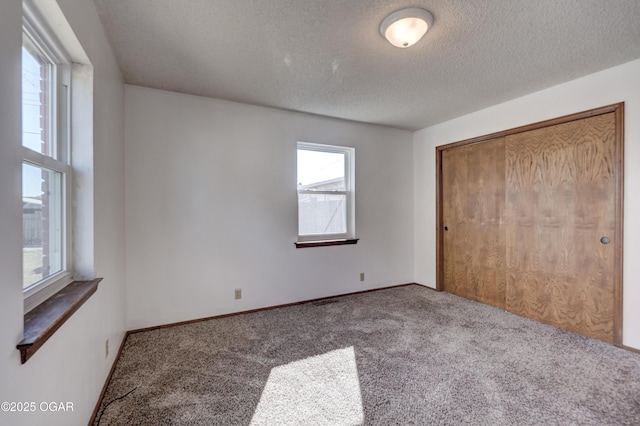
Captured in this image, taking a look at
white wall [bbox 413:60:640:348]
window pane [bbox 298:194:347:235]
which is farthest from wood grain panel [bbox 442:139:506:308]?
window pane [bbox 298:194:347:235]

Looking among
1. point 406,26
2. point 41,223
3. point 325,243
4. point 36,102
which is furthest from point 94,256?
point 325,243

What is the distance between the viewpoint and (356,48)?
2.15m

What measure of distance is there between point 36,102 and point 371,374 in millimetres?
2466

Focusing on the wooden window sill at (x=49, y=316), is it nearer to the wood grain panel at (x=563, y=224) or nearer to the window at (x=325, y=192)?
the window at (x=325, y=192)

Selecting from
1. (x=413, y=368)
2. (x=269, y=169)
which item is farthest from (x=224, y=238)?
(x=413, y=368)

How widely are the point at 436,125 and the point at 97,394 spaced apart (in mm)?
4492

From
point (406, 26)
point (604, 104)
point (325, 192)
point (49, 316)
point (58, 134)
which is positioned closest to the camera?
point (49, 316)

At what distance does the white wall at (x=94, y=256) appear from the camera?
2.79ft

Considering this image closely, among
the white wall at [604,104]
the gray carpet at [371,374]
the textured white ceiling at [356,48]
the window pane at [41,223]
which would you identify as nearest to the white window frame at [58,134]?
the window pane at [41,223]

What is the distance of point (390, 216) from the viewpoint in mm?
4242

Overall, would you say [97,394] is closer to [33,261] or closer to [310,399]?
[33,261]

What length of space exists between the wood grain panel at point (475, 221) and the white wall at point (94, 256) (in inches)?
150

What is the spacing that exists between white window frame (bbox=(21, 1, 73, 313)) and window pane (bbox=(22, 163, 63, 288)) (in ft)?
0.08

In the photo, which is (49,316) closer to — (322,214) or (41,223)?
(41,223)
